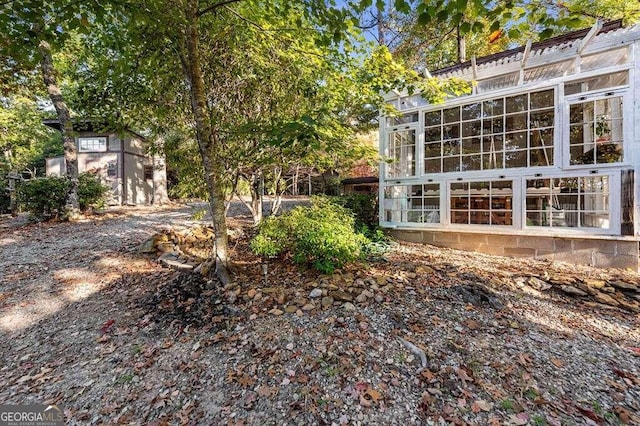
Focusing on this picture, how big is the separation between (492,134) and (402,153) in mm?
1918

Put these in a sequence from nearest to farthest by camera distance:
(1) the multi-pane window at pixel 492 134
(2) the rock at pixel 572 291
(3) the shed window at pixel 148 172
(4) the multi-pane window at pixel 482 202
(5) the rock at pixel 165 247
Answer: (2) the rock at pixel 572 291
(5) the rock at pixel 165 247
(1) the multi-pane window at pixel 492 134
(4) the multi-pane window at pixel 482 202
(3) the shed window at pixel 148 172

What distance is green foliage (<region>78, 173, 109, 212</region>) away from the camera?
30.7ft

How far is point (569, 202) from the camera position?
5.30m

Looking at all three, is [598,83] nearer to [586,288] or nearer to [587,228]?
[587,228]

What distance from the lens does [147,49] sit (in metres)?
3.94

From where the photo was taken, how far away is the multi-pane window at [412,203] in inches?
262

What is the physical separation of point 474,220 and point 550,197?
1.35m

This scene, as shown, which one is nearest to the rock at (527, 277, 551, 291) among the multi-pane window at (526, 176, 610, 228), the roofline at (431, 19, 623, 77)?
the multi-pane window at (526, 176, 610, 228)

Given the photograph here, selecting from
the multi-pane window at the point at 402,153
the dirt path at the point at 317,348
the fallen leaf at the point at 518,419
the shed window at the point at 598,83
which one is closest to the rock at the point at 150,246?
the dirt path at the point at 317,348

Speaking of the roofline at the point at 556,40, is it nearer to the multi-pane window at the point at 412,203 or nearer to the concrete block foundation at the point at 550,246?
the multi-pane window at the point at 412,203

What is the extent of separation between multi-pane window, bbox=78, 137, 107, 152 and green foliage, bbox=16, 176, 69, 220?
→ 6.11 m

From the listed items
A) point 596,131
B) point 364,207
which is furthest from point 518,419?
point 364,207

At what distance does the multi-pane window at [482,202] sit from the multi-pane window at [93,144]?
50.5ft

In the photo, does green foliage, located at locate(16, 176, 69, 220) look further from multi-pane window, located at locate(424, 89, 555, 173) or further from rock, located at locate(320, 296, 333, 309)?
multi-pane window, located at locate(424, 89, 555, 173)
